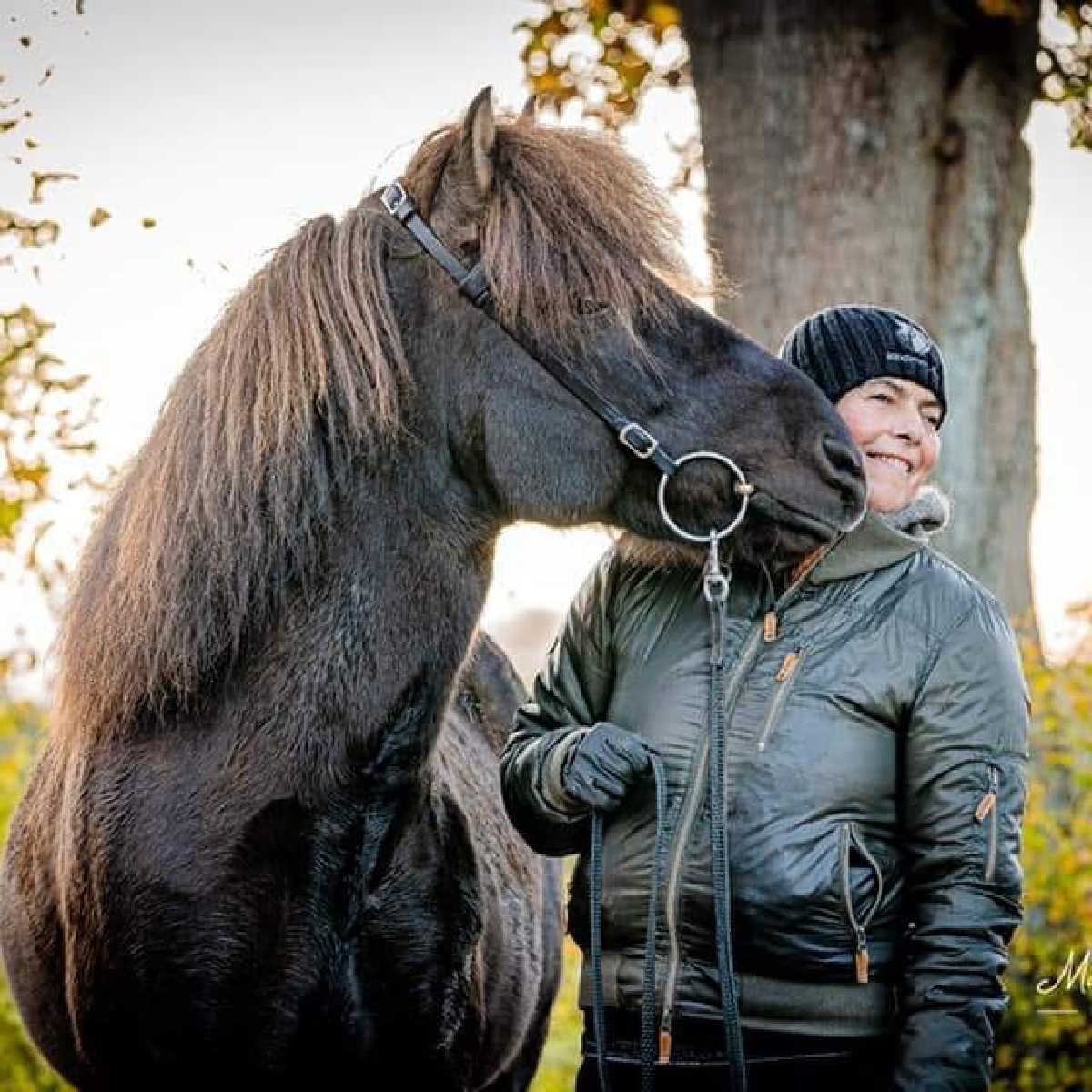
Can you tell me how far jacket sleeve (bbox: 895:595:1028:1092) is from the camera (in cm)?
246

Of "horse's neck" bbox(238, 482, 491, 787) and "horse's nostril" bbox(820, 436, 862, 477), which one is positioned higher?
"horse's nostril" bbox(820, 436, 862, 477)

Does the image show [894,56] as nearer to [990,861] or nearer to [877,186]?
[877,186]

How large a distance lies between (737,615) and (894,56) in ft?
14.1

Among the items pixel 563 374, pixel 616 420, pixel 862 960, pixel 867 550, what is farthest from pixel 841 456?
pixel 862 960

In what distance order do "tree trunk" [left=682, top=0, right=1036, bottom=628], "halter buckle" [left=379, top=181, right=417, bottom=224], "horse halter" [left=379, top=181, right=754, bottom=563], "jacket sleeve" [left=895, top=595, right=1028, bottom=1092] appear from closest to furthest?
"jacket sleeve" [left=895, top=595, right=1028, bottom=1092]
"horse halter" [left=379, top=181, right=754, bottom=563]
"halter buckle" [left=379, top=181, right=417, bottom=224]
"tree trunk" [left=682, top=0, right=1036, bottom=628]

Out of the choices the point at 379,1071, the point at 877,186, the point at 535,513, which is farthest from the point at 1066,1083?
the point at 535,513

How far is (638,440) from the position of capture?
285cm

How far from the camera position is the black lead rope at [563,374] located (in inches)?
112

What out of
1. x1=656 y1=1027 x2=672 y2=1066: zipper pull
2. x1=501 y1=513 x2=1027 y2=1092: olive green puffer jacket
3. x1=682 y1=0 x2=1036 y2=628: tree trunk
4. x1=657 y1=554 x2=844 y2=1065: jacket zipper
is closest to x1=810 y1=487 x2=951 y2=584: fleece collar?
x1=501 y1=513 x2=1027 y2=1092: olive green puffer jacket

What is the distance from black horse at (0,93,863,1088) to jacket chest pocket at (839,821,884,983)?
54cm

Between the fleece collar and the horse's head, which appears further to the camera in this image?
the horse's head

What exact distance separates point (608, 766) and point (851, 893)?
1.49ft

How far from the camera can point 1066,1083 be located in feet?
20.9

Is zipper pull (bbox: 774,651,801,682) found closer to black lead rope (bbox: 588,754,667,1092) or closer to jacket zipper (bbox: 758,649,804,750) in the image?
jacket zipper (bbox: 758,649,804,750)
